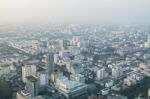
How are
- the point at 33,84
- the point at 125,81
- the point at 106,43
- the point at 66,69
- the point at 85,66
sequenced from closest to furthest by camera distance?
1. the point at 33,84
2. the point at 125,81
3. the point at 66,69
4. the point at 85,66
5. the point at 106,43

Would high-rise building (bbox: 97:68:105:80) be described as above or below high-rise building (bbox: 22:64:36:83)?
below

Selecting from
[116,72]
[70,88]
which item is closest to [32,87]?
[70,88]

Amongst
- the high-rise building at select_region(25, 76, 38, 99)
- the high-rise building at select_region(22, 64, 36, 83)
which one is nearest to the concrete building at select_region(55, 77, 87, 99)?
the high-rise building at select_region(25, 76, 38, 99)

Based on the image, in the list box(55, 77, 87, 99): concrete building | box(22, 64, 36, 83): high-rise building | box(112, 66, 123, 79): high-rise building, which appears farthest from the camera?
box(112, 66, 123, 79): high-rise building

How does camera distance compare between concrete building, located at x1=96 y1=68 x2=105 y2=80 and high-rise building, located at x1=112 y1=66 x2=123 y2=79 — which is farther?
high-rise building, located at x1=112 y1=66 x2=123 y2=79

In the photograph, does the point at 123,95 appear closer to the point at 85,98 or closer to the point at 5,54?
the point at 85,98

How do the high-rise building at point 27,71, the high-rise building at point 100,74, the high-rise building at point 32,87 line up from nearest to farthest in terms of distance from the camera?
the high-rise building at point 32,87
the high-rise building at point 27,71
the high-rise building at point 100,74

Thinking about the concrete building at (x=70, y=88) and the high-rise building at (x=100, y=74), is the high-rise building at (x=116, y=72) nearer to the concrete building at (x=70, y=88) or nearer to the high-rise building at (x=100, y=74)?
the high-rise building at (x=100, y=74)

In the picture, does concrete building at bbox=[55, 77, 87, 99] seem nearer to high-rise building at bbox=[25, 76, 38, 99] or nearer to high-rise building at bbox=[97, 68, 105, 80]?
high-rise building at bbox=[25, 76, 38, 99]

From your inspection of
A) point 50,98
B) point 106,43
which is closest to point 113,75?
point 50,98

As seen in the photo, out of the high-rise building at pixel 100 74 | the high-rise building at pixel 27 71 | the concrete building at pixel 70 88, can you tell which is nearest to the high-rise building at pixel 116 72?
the high-rise building at pixel 100 74

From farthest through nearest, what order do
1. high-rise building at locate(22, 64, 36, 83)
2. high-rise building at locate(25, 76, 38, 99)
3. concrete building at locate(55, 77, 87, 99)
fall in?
high-rise building at locate(22, 64, 36, 83), concrete building at locate(55, 77, 87, 99), high-rise building at locate(25, 76, 38, 99)
